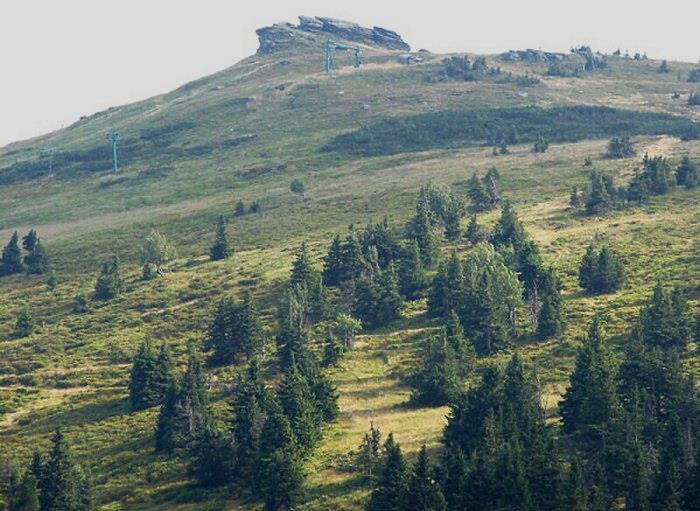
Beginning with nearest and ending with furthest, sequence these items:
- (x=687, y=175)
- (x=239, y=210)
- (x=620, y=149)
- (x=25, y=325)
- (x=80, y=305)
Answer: (x=25, y=325)
(x=80, y=305)
(x=687, y=175)
(x=239, y=210)
(x=620, y=149)

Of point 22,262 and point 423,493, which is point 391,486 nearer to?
point 423,493

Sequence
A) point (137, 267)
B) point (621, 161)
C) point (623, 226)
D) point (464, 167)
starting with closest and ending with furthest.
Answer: point (623, 226) → point (137, 267) → point (621, 161) → point (464, 167)

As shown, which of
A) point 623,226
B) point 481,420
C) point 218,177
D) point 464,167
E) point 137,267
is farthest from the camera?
point 218,177

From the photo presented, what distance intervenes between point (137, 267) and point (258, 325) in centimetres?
5066

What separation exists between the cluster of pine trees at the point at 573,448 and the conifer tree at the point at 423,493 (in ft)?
0.20

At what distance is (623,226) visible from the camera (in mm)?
118750

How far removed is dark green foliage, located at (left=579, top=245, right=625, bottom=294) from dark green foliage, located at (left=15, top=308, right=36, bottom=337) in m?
60.9

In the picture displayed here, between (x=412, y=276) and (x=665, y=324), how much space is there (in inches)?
1263

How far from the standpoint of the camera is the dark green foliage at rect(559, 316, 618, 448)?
2244 inches

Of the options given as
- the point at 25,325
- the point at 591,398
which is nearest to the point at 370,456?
the point at 591,398

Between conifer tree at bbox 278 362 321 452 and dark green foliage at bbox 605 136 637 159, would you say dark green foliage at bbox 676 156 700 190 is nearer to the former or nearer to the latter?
dark green foliage at bbox 605 136 637 159

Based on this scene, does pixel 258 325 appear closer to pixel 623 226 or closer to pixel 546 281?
pixel 546 281

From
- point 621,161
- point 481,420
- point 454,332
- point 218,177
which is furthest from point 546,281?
point 218,177

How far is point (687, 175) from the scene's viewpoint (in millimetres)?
139375
